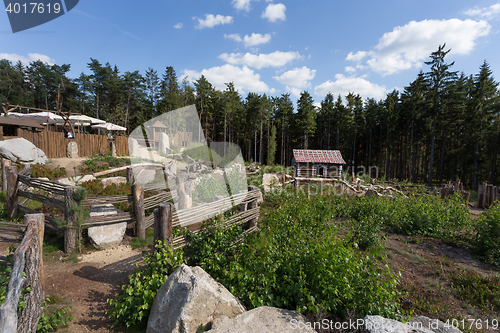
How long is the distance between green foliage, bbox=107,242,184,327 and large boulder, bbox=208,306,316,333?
1.15 meters

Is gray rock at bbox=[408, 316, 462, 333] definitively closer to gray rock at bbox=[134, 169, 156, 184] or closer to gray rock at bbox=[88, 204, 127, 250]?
gray rock at bbox=[88, 204, 127, 250]

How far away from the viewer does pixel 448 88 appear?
24.1 m

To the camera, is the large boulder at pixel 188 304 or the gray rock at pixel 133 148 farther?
the gray rock at pixel 133 148

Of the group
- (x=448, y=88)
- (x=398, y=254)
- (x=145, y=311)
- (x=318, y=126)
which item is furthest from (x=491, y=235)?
(x=318, y=126)

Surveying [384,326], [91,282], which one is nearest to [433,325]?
[384,326]

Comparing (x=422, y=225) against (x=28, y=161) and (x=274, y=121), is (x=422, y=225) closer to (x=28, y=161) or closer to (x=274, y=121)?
(x=28, y=161)

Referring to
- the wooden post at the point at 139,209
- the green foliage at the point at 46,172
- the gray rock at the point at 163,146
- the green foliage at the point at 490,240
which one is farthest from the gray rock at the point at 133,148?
the green foliage at the point at 490,240

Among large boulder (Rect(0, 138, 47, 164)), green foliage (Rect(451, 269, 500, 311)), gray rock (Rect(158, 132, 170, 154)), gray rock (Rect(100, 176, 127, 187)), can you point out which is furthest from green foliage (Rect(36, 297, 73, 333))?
gray rock (Rect(158, 132, 170, 154))

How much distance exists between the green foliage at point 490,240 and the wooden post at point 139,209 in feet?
27.7

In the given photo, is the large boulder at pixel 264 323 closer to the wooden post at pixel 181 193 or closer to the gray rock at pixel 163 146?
the wooden post at pixel 181 193

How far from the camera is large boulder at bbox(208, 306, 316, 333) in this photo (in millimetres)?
2629

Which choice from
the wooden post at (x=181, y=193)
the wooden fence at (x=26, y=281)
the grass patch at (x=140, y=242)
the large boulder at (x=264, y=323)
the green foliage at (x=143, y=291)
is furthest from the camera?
the wooden post at (x=181, y=193)

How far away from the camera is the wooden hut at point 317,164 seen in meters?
23.0

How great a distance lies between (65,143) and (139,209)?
551 inches
